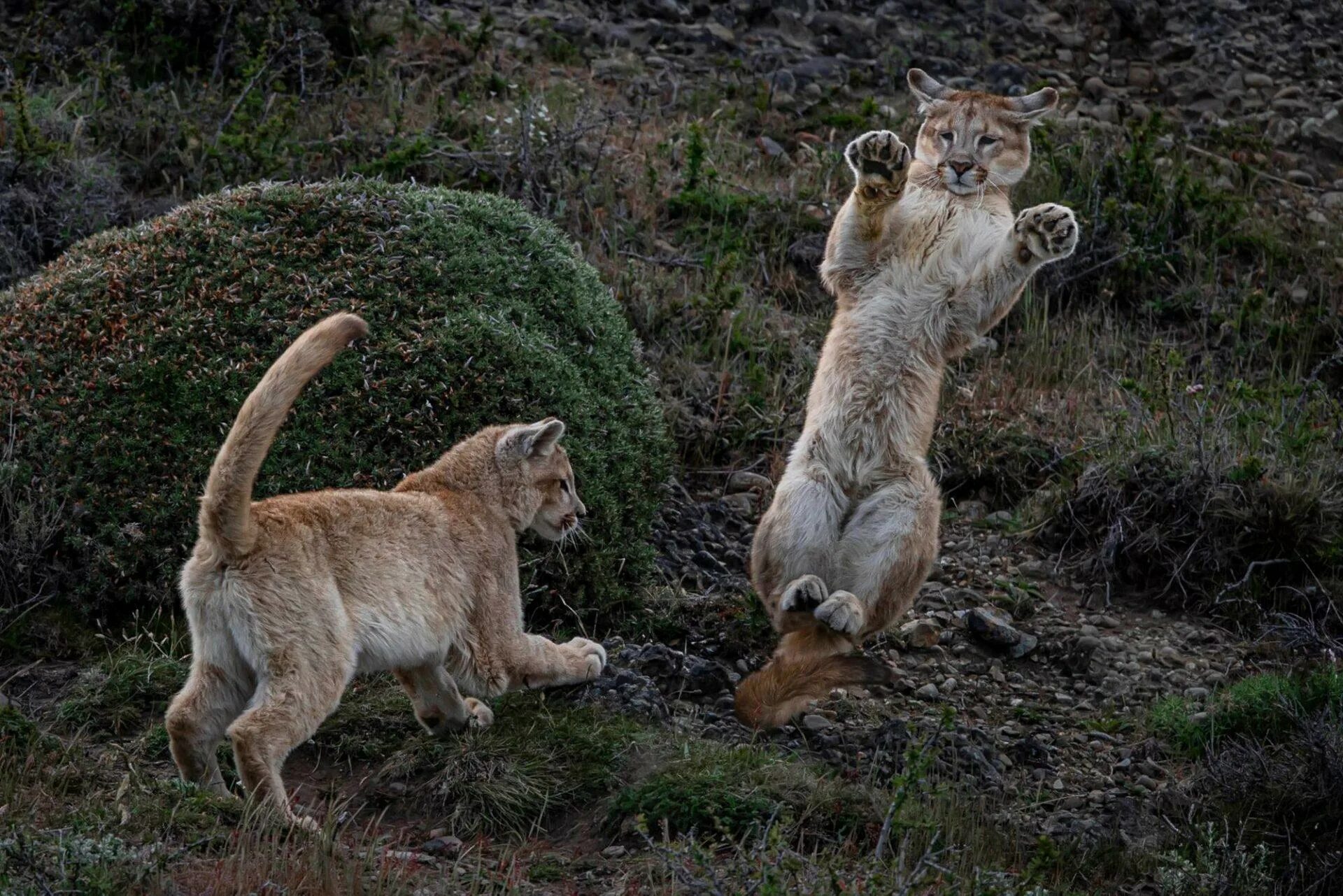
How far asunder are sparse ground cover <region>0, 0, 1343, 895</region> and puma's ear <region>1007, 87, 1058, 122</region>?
1980 mm

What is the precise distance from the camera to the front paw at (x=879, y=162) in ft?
22.1

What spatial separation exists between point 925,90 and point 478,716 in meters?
4.05

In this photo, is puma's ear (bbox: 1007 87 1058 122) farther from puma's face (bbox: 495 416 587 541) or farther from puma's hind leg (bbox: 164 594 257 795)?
puma's hind leg (bbox: 164 594 257 795)

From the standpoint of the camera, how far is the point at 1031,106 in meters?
7.45

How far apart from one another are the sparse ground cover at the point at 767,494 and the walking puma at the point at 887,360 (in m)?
0.54

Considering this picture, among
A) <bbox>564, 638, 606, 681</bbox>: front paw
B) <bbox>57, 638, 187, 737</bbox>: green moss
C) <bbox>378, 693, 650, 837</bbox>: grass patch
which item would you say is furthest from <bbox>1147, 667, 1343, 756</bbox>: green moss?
<bbox>57, 638, 187, 737</bbox>: green moss

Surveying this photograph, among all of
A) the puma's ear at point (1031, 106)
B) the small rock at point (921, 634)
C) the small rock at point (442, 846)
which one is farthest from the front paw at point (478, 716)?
the puma's ear at point (1031, 106)

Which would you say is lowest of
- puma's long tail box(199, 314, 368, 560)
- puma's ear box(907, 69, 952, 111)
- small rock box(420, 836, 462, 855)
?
small rock box(420, 836, 462, 855)

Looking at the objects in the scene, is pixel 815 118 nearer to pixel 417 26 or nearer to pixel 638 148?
pixel 638 148

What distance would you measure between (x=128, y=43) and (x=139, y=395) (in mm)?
5540

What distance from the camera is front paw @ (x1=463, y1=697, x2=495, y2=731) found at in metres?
5.93

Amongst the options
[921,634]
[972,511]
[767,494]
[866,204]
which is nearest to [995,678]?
[921,634]

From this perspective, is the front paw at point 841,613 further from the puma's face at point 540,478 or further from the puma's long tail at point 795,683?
the puma's face at point 540,478

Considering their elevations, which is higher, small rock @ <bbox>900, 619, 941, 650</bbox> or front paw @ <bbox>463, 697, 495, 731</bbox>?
front paw @ <bbox>463, 697, 495, 731</bbox>
